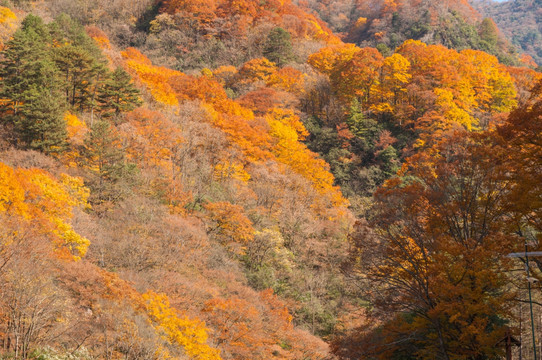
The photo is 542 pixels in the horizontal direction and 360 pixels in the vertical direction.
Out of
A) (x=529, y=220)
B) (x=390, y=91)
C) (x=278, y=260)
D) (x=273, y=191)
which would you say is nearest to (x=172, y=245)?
(x=278, y=260)

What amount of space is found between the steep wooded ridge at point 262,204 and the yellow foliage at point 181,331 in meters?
0.08

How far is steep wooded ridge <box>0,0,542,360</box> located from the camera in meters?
14.7

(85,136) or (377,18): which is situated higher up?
(377,18)

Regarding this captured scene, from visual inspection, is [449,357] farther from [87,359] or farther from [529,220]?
[87,359]

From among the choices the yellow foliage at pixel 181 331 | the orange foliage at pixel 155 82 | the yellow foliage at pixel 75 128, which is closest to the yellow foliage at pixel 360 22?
the orange foliage at pixel 155 82

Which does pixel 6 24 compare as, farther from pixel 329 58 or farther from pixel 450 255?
A: pixel 450 255

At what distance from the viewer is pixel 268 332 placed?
866 inches

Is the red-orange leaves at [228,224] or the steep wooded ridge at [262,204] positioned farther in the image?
the red-orange leaves at [228,224]

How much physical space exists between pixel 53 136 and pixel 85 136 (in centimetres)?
197

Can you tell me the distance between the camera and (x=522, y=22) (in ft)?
409

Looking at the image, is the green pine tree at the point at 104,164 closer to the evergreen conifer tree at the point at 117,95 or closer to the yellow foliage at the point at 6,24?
the evergreen conifer tree at the point at 117,95

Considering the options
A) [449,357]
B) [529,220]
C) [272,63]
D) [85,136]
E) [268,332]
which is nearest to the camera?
[529,220]

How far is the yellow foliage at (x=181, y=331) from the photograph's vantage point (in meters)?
16.6

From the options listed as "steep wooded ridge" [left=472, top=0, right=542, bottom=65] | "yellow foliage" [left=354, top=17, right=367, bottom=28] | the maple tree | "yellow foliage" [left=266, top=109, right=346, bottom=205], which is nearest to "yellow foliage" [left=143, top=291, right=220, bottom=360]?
the maple tree
